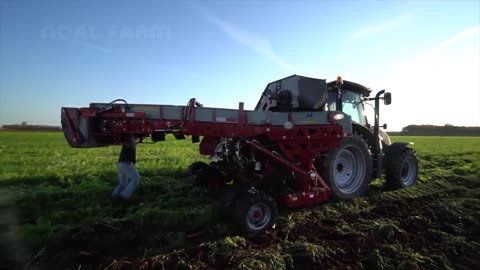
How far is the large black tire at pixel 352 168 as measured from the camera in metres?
6.96

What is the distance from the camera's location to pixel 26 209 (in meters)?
5.42

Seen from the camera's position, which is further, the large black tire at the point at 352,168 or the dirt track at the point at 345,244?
the large black tire at the point at 352,168

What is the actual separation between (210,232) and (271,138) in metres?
1.99

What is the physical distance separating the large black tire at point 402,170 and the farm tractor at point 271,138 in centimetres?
8

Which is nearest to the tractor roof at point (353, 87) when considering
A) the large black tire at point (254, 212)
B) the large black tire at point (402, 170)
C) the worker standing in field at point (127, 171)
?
the large black tire at point (402, 170)

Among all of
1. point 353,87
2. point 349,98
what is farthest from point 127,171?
point 353,87

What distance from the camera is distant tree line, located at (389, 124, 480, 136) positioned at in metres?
87.0

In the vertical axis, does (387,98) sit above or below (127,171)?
above

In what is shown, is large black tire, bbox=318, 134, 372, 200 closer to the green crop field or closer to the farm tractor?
the farm tractor

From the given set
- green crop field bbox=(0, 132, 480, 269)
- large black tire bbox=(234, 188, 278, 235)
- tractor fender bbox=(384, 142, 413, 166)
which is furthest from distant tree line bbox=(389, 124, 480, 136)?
large black tire bbox=(234, 188, 278, 235)

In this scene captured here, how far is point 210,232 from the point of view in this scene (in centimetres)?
482

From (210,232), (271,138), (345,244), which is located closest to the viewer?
(345,244)

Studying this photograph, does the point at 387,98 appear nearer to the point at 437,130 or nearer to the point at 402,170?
the point at 402,170

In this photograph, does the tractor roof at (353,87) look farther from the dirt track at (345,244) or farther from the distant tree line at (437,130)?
the distant tree line at (437,130)
